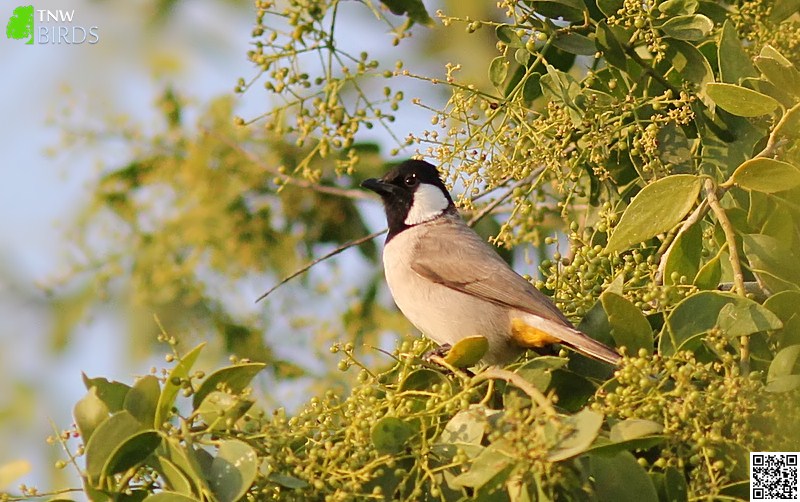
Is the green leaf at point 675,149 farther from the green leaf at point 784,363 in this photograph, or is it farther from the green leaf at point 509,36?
the green leaf at point 784,363

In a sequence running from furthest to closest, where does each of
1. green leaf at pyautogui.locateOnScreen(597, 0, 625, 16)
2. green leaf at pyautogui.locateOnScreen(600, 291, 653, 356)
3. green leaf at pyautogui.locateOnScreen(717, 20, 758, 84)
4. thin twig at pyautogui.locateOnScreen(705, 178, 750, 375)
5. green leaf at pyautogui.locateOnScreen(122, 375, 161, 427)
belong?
1. green leaf at pyautogui.locateOnScreen(597, 0, 625, 16)
2. green leaf at pyautogui.locateOnScreen(717, 20, 758, 84)
3. thin twig at pyautogui.locateOnScreen(705, 178, 750, 375)
4. green leaf at pyautogui.locateOnScreen(600, 291, 653, 356)
5. green leaf at pyautogui.locateOnScreen(122, 375, 161, 427)

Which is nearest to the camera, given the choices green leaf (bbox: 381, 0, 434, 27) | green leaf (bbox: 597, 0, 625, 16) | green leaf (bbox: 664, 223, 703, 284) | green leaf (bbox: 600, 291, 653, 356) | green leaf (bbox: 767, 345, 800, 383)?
green leaf (bbox: 767, 345, 800, 383)

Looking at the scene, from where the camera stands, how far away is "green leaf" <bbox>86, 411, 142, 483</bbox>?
7.09 ft

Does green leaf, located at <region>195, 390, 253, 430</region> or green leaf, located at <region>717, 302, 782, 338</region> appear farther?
green leaf, located at <region>717, 302, 782, 338</region>

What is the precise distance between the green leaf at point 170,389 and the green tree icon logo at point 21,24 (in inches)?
137

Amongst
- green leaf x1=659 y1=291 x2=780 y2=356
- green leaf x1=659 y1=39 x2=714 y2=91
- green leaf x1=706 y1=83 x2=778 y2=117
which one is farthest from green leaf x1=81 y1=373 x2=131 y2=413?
green leaf x1=659 y1=39 x2=714 y2=91

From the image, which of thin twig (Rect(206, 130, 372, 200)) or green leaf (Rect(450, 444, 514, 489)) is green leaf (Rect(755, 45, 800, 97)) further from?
thin twig (Rect(206, 130, 372, 200))

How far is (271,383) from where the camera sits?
5195mm

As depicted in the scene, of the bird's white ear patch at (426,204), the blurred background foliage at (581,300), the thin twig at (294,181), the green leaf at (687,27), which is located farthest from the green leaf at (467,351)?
the thin twig at (294,181)

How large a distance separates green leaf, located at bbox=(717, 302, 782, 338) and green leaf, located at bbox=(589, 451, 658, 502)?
447mm

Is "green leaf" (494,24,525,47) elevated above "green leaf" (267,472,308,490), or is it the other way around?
"green leaf" (494,24,525,47)

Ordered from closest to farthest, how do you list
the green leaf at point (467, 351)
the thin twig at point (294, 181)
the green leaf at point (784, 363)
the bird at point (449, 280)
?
the green leaf at point (784, 363) → the green leaf at point (467, 351) → the bird at point (449, 280) → the thin twig at point (294, 181)

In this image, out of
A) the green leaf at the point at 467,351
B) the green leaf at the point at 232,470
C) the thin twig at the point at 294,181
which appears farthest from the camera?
the thin twig at the point at 294,181

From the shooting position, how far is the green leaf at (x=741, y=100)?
263cm
